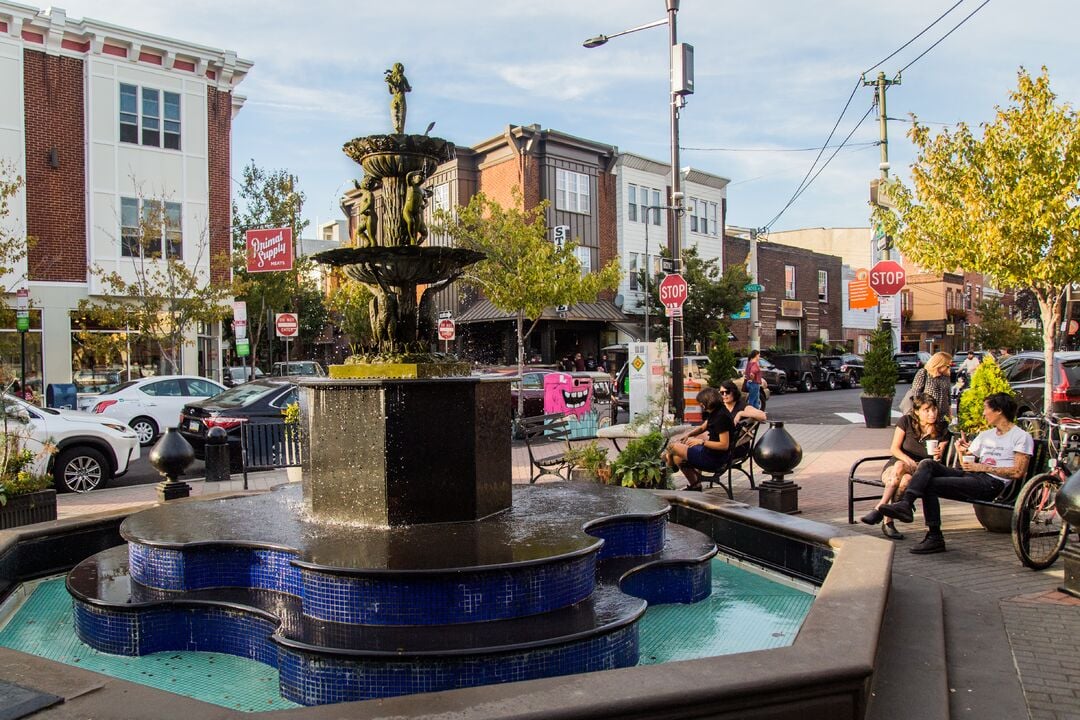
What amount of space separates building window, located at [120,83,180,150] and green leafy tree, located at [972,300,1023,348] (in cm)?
5191

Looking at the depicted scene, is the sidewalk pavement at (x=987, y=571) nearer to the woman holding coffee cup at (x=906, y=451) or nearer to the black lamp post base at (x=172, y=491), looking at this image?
the woman holding coffee cup at (x=906, y=451)

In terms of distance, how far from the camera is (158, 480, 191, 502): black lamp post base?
8.66 meters

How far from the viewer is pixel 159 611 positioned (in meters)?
4.52

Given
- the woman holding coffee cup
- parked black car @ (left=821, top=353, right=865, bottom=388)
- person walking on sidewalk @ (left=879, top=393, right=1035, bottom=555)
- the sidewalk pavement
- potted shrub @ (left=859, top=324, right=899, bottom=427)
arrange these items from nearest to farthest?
the sidewalk pavement, person walking on sidewalk @ (left=879, top=393, right=1035, bottom=555), the woman holding coffee cup, potted shrub @ (left=859, top=324, right=899, bottom=427), parked black car @ (left=821, top=353, right=865, bottom=388)

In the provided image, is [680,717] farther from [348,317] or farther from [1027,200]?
[348,317]

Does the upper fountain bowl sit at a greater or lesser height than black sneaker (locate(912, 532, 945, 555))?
greater

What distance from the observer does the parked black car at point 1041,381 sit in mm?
14922

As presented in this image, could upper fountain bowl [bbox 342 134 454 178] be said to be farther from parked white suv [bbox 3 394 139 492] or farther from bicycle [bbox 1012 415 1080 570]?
parked white suv [bbox 3 394 139 492]

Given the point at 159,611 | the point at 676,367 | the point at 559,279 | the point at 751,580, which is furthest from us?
the point at 559,279

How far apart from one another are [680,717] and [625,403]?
1769 cm

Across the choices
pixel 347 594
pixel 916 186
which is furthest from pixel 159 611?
pixel 916 186

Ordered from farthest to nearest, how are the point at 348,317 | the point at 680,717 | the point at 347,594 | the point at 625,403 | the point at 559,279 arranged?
the point at 348,317 < the point at 559,279 < the point at 625,403 < the point at 347,594 < the point at 680,717

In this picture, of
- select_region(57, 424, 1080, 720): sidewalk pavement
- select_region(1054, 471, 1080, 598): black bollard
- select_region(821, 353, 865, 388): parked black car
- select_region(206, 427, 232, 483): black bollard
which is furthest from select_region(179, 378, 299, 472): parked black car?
select_region(821, 353, 865, 388): parked black car

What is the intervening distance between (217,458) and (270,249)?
9.84m
